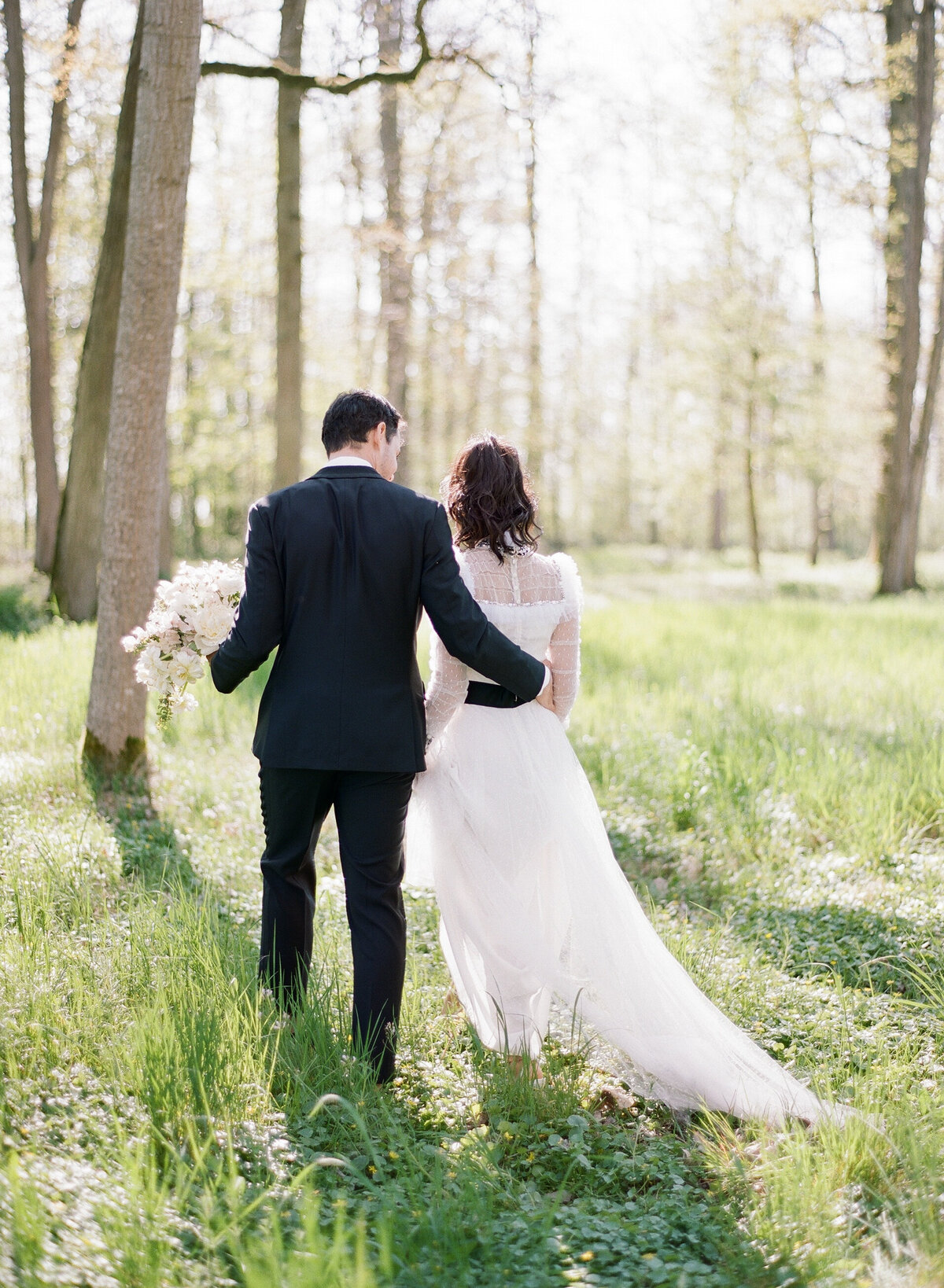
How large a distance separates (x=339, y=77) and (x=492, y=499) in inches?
234

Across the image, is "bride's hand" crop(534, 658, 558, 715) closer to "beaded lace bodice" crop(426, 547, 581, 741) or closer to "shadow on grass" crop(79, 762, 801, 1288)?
"beaded lace bodice" crop(426, 547, 581, 741)

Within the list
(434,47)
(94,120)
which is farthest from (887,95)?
(94,120)

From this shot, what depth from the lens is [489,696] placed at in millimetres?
3705

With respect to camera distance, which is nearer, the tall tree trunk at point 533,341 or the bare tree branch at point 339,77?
the bare tree branch at point 339,77

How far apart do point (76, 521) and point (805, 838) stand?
832cm

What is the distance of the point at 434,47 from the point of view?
326 inches

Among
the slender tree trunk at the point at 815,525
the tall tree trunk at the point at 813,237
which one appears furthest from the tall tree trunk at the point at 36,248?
the slender tree trunk at the point at 815,525

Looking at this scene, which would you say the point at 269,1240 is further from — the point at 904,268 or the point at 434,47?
the point at 904,268

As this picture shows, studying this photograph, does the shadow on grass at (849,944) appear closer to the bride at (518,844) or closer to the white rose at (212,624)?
the bride at (518,844)

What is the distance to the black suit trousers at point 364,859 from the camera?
3457mm

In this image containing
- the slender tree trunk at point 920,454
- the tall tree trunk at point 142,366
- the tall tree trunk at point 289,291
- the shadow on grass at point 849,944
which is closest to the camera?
the shadow on grass at point 849,944

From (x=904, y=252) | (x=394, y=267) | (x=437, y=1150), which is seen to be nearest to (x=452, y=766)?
(x=437, y=1150)

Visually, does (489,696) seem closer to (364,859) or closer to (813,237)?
(364,859)

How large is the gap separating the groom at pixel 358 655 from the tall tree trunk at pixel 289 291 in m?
7.45
